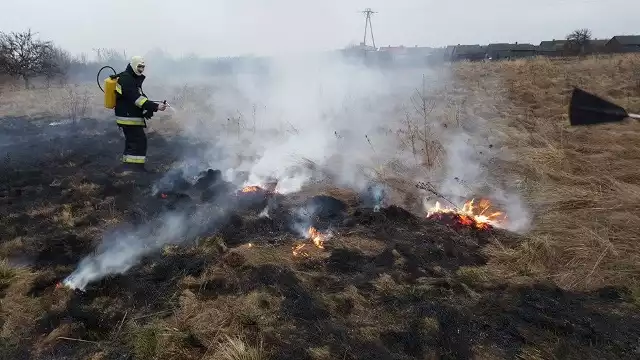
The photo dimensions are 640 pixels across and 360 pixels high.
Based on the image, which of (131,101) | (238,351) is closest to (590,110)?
(238,351)

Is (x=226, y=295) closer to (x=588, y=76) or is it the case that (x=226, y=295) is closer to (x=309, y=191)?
(x=309, y=191)

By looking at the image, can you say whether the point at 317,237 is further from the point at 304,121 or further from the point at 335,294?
the point at 304,121

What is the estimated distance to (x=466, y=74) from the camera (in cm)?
1717

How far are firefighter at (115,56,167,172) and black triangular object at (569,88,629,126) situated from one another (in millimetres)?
5687

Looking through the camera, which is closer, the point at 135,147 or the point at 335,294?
the point at 335,294

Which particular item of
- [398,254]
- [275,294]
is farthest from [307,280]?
[398,254]

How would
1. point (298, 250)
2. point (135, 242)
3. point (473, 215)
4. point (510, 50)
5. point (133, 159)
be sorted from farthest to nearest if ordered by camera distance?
1. point (510, 50)
2. point (133, 159)
3. point (473, 215)
4. point (135, 242)
5. point (298, 250)

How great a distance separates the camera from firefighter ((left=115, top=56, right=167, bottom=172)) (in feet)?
21.5

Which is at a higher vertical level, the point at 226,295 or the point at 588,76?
the point at 588,76

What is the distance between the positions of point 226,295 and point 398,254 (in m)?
1.90

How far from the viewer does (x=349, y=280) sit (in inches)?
159

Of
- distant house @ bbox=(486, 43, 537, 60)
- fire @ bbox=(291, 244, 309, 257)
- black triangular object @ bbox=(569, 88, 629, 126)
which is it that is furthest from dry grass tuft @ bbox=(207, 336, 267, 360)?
distant house @ bbox=(486, 43, 537, 60)

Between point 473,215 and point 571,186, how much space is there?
1.68 meters

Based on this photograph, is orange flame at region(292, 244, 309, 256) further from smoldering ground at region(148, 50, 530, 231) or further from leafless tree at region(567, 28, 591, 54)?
leafless tree at region(567, 28, 591, 54)
